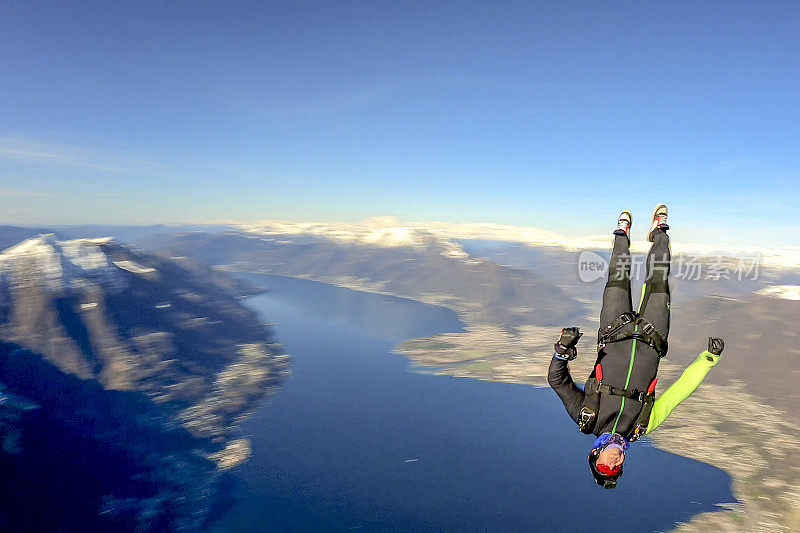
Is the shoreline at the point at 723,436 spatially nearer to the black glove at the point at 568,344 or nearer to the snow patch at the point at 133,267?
the black glove at the point at 568,344

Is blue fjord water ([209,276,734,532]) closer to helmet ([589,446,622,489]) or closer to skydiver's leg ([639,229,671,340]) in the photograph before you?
helmet ([589,446,622,489])

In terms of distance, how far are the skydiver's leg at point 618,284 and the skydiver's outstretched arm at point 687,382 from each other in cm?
118

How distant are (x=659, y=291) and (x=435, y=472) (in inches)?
3677

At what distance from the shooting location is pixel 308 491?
78.6 meters

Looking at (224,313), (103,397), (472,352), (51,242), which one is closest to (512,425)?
(472,352)

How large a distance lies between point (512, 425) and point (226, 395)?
89.4 m

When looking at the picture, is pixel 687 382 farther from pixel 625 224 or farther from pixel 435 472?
pixel 435 472

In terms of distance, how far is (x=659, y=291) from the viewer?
6.00 metres

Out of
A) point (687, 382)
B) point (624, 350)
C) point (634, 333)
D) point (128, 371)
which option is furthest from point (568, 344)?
point (128, 371)

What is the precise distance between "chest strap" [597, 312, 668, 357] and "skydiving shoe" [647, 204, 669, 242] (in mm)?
1383

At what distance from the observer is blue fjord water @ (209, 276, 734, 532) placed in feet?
240

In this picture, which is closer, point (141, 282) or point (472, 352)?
point (141, 282)

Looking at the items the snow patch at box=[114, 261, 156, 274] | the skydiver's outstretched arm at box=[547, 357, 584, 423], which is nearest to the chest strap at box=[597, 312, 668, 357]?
the skydiver's outstretched arm at box=[547, 357, 584, 423]

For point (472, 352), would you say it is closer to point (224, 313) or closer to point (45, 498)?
point (224, 313)
